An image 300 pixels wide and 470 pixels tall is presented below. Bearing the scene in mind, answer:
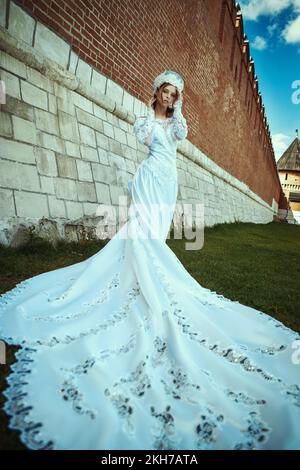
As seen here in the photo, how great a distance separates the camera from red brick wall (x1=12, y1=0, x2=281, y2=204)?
17.1 ft

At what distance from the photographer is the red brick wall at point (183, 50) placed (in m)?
5.23

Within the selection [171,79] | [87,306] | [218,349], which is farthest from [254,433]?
[171,79]

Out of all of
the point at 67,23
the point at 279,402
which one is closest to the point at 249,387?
the point at 279,402

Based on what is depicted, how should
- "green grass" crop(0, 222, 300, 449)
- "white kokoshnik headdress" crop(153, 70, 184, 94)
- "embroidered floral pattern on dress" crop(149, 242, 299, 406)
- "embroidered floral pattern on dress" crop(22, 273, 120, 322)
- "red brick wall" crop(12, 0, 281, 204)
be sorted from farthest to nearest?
"red brick wall" crop(12, 0, 281, 204)
"green grass" crop(0, 222, 300, 449)
"white kokoshnik headdress" crop(153, 70, 184, 94)
"embroidered floral pattern on dress" crop(22, 273, 120, 322)
"embroidered floral pattern on dress" crop(149, 242, 299, 406)

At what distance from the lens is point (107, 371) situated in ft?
5.91

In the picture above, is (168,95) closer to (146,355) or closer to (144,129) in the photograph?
(144,129)

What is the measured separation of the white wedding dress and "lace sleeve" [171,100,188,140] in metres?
0.01

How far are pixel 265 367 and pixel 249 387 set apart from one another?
30 cm

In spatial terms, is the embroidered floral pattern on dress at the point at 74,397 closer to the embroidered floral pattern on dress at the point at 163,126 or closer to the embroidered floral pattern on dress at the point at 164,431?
the embroidered floral pattern on dress at the point at 164,431

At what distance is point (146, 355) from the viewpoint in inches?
76.1

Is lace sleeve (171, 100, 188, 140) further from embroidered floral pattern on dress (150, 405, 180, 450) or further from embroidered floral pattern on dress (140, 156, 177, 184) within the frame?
embroidered floral pattern on dress (150, 405, 180, 450)

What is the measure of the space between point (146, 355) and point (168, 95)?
2.57 meters

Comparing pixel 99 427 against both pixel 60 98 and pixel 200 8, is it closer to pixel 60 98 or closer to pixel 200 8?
pixel 60 98

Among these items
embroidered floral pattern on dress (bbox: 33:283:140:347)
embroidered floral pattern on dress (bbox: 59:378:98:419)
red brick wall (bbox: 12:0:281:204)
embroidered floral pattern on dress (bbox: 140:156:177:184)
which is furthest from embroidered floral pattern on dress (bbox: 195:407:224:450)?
red brick wall (bbox: 12:0:281:204)
